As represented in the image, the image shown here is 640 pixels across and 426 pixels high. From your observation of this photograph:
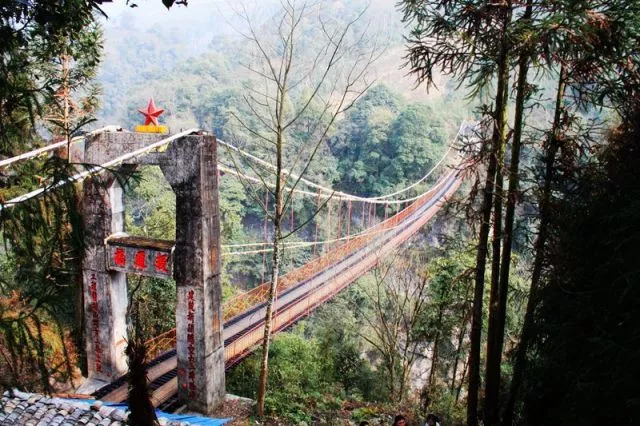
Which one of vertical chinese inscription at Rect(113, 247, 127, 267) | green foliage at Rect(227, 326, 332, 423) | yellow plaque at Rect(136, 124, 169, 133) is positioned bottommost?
green foliage at Rect(227, 326, 332, 423)

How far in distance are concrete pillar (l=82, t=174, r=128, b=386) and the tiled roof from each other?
65.9 inches

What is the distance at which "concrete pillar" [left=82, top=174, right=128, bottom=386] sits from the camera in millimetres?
4898

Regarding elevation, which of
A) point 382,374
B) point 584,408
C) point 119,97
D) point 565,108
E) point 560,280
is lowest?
point 382,374

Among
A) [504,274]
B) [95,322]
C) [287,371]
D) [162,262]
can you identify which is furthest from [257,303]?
[504,274]

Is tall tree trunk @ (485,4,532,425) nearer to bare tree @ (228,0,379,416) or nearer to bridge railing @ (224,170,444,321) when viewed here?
bare tree @ (228,0,379,416)

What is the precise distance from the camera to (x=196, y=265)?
437 cm

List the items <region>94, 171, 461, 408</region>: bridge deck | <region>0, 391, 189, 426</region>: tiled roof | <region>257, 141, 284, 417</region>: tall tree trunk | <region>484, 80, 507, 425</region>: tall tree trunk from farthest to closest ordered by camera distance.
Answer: <region>94, 171, 461, 408</region>: bridge deck, <region>257, 141, 284, 417</region>: tall tree trunk, <region>0, 391, 189, 426</region>: tiled roof, <region>484, 80, 507, 425</region>: tall tree trunk

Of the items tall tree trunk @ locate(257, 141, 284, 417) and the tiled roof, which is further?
tall tree trunk @ locate(257, 141, 284, 417)

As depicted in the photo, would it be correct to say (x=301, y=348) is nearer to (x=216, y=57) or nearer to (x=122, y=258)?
(x=122, y=258)

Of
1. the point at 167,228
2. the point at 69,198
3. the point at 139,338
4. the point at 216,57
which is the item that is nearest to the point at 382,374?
the point at 167,228

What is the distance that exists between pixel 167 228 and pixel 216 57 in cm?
2688

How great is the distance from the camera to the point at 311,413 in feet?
14.6

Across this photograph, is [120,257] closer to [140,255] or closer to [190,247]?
[140,255]

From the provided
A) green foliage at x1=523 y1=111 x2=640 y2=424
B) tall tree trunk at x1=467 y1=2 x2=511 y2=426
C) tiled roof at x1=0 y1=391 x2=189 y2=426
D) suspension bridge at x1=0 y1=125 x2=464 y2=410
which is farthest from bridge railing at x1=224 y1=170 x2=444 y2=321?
green foliage at x1=523 y1=111 x2=640 y2=424
